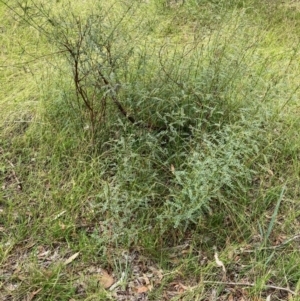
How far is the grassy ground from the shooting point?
6.70ft

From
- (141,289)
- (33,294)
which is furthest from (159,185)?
(33,294)

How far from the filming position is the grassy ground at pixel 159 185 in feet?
6.70

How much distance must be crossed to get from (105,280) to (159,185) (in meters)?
0.58

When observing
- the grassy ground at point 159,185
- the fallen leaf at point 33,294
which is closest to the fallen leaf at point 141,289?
the grassy ground at point 159,185

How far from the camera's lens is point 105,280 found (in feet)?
6.71

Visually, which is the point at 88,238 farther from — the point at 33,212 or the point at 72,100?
the point at 72,100

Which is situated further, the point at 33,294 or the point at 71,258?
the point at 71,258

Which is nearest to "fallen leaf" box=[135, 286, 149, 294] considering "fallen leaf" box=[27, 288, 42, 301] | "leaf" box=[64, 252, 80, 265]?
"leaf" box=[64, 252, 80, 265]

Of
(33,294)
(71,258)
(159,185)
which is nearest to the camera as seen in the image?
(33,294)

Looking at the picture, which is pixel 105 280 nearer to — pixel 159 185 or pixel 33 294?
pixel 33 294

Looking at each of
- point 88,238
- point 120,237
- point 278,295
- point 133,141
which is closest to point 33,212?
point 88,238

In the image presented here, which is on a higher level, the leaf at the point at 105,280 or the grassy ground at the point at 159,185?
the grassy ground at the point at 159,185

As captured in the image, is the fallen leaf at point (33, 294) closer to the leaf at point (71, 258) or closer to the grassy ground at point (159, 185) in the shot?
the grassy ground at point (159, 185)

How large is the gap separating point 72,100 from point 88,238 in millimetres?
999
